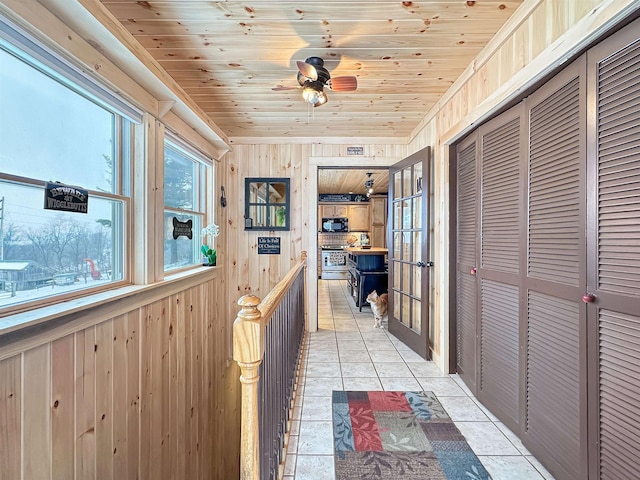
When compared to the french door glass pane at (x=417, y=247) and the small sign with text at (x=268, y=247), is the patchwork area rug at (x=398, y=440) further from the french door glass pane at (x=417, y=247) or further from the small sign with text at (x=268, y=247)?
the small sign with text at (x=268, y=247)

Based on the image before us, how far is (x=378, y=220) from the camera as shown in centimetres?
816

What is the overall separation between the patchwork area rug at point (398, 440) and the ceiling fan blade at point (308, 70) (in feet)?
7.53

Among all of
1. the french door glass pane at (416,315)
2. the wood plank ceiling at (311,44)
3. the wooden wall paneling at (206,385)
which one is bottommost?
the wooden wall paneling at (206,385)

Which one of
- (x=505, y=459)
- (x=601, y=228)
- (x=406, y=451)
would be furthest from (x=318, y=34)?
(x=505, y=459)

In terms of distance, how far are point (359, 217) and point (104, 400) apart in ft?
24.5

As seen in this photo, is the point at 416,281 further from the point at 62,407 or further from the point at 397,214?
the point at 62,407

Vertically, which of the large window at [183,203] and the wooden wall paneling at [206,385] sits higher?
the large window at [183,203]

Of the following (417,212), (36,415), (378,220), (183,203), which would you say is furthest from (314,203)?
(378,220)

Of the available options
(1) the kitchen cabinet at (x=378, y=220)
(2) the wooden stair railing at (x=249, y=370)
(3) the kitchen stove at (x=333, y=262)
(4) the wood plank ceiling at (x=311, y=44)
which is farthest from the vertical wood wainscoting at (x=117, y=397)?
(1) the kitchen cabinet at (x=378, y=220)

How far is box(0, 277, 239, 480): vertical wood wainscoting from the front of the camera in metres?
1.11

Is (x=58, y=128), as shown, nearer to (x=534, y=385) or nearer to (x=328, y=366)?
(x=328, y=366)

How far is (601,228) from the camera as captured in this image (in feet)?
3.95

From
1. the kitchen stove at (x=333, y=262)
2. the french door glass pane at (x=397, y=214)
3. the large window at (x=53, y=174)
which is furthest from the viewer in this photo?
the kitchen stove at (x=333, y=262)

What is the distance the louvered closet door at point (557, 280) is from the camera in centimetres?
130
